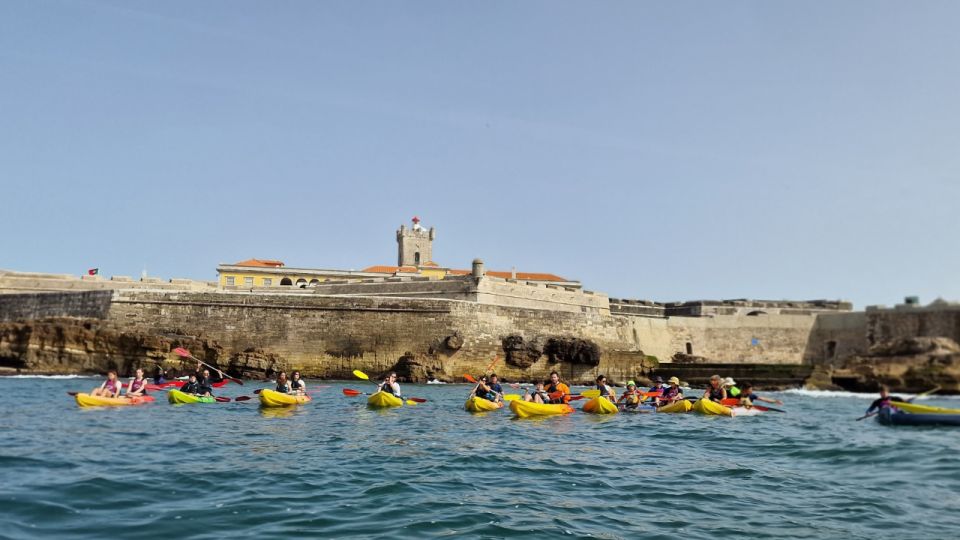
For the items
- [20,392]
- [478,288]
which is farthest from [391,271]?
[20,392]

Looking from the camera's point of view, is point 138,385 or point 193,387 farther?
point 193,387

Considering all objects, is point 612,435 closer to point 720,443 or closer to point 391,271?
point 720,443

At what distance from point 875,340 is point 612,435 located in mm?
32600

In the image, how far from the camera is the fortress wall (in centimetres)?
4481

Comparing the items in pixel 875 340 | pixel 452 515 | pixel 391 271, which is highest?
pixel 391 271

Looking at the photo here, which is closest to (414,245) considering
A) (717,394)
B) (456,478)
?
(717,394)

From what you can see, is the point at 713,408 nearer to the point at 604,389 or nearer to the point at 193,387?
the point at 604,389

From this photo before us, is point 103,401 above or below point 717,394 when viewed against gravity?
below

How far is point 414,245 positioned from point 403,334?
31.3 metres

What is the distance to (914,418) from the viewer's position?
15312 millimetres

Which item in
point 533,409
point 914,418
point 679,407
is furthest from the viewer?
point 679,407

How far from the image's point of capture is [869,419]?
59.3ft

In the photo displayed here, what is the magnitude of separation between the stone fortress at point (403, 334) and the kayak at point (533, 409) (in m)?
16.3

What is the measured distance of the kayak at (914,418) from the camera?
48.4 ft
